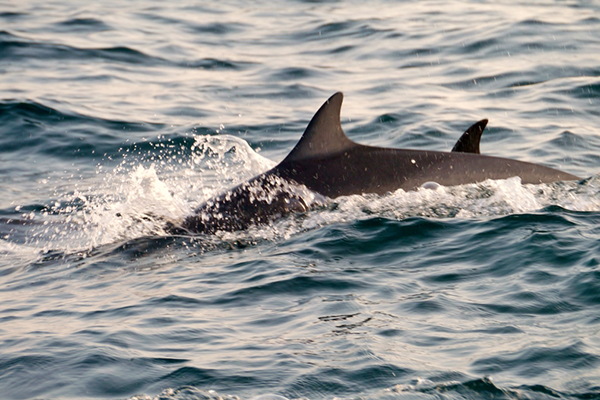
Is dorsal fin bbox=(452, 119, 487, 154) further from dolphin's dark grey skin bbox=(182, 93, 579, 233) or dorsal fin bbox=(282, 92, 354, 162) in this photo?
dorsal fin bbox=(282, 92, 354, 162)

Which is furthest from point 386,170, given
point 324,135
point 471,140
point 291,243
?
point 291,243

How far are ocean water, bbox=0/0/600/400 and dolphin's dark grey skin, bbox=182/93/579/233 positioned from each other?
0.17 metres

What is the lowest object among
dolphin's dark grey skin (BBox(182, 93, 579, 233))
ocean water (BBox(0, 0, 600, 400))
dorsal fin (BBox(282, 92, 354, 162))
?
ocean water (BBox(0, 0, 600, 400))

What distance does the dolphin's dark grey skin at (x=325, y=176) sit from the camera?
8.55 meters

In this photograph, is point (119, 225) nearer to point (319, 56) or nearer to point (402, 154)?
point (402, 154)

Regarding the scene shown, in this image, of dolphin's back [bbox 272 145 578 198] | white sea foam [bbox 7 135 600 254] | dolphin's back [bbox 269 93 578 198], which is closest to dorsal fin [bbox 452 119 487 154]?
dolphin's back [bbox 269 93 578 198]

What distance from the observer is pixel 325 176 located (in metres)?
8.62

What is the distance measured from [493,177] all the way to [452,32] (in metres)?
13.0

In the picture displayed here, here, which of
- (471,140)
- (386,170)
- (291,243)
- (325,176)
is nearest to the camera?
(291,243)

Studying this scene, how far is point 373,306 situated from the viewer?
6281 mm

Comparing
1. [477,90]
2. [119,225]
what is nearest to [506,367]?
[119,225]

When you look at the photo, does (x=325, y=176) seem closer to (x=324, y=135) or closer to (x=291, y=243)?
(x=324, y=135)

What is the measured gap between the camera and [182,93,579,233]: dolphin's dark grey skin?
8.55 metres

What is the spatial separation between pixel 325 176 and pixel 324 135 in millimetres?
433
